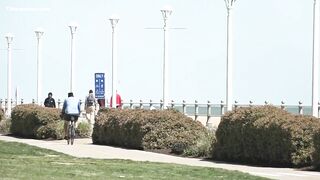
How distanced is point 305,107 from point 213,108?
10857mm

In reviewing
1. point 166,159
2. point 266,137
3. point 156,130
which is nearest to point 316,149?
point 266,137

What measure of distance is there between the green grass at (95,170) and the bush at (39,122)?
39.1 feet

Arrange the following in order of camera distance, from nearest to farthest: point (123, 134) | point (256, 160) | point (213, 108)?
point (256, 160)
point (123, 134)
point (213, 108)

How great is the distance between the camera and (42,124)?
33219 mm

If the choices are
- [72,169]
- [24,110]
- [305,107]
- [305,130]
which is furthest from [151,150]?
[305,107]

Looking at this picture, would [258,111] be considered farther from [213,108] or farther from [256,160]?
[213,108]

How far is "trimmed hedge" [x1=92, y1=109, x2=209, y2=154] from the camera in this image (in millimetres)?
24984

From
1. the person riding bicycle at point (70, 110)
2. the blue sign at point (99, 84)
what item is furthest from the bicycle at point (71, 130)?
the blue sign at point (99, 84)

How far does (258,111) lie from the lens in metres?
21.5

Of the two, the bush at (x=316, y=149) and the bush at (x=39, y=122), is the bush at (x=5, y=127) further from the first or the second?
the bush at (x=316, y=149)

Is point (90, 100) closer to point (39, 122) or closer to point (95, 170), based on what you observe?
point (39, 122)

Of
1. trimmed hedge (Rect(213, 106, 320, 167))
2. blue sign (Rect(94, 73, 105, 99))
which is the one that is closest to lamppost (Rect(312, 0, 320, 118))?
trimmed hedge (Rect(213, 106, 320, 167))

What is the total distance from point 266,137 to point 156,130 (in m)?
5.97

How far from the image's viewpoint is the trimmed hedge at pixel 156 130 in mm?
24984
